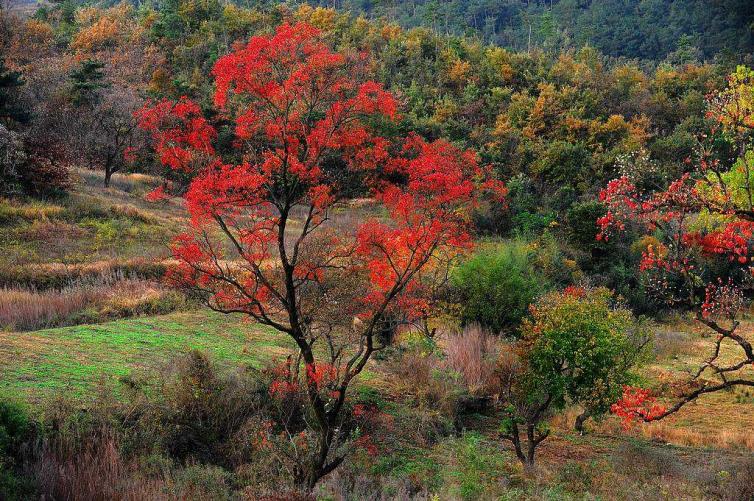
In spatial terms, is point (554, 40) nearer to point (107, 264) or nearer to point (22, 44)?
point (22, 44)

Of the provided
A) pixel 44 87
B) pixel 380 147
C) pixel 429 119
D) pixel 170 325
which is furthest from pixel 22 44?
pixel 380 147

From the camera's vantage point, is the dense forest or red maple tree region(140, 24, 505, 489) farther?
red maple tree region(140, 24, 505, 489)

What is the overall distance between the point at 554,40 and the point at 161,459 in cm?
6938

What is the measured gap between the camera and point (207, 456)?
30.2ft

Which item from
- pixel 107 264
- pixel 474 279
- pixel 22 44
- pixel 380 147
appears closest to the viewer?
pixel 380 147

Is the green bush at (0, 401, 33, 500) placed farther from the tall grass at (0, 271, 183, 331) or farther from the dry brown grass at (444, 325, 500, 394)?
the dry brown grass at (444, 325, 500, 394)

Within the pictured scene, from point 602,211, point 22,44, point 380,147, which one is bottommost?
point 602,211

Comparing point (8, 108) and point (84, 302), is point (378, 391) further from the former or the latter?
point (8, 108)

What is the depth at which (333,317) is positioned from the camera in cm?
1502

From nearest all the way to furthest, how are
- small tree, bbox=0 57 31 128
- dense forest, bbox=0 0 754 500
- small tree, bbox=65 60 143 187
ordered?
dense forest, bbox=0 0 754 500 → small tree, bbox=0 57 31 128 → small tree, bbox=65 60 143 187

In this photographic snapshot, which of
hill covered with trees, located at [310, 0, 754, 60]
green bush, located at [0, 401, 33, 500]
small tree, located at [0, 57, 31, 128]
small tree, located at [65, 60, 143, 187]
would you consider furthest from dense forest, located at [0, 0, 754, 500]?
hill covered with trees, located at [310, 0, 754, 60]

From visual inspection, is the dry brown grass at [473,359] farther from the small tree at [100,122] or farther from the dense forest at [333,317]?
the small tree at [100,122]

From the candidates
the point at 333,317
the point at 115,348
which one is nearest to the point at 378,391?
the point at 333,317

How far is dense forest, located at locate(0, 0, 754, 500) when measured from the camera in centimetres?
863
